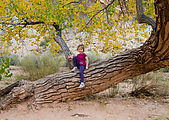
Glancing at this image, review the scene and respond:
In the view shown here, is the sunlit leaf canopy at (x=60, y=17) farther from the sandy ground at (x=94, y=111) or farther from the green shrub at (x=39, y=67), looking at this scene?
the sandy ground at (x=94, y=111)

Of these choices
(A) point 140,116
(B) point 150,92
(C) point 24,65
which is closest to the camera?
(A) point 140,116

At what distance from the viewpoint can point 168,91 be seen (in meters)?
4.52

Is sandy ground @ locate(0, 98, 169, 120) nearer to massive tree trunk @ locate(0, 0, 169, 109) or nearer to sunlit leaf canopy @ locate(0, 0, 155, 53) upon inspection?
massive tree trunk @ locate(0, 0, 169, 109)

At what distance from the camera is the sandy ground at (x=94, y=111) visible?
9.98 feet

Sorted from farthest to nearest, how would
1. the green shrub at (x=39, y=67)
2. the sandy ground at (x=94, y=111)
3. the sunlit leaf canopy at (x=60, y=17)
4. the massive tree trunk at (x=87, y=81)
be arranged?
the green shrub at (x=39, y=67), the sunlit leaf canopy at (x=60, y=17), the massive tree trunk at (x=87, y=81), the sandy ground at (x=94, y=111)

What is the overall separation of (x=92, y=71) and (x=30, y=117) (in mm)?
1725

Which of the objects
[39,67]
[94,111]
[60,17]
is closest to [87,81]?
[94,111]

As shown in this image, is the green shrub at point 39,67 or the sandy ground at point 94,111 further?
the green shrub at point 39,67

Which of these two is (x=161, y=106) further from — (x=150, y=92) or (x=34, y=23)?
(x=34, y=23)

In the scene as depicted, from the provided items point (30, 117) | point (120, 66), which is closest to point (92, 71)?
point (120, 66)

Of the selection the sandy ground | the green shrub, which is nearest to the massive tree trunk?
the sandy ground

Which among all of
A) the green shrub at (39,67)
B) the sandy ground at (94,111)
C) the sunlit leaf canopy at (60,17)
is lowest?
the sandy ground at (94,111)

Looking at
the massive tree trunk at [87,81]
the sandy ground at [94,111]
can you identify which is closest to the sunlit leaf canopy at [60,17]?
the massive tree trunk at [87,81]

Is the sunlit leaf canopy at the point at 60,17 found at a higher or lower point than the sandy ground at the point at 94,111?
higher
